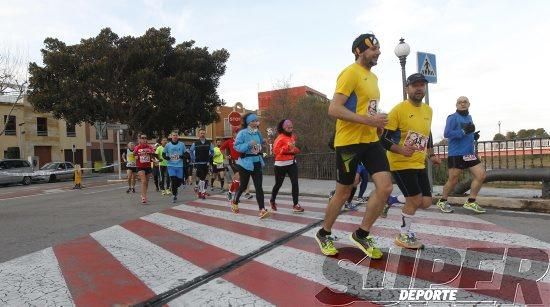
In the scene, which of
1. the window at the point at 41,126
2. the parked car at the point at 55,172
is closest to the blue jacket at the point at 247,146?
the parked car at the point at 55,172

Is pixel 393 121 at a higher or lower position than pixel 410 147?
higher

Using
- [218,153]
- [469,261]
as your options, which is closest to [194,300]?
[469,261]

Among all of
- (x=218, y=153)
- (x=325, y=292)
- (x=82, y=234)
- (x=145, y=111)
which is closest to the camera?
(x=325, y=292)

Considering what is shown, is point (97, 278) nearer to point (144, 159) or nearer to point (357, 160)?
point (357, 160)

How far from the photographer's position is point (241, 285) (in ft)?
11.4

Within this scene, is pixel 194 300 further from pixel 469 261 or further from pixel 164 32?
pixel 164 32

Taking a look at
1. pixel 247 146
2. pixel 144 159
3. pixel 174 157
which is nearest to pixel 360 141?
pixel 247 146

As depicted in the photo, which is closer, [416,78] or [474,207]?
[416,78]

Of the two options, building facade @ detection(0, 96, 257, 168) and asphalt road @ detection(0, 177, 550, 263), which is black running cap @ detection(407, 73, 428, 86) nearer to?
asphalt road @ detection(0, 177, 550, 263)

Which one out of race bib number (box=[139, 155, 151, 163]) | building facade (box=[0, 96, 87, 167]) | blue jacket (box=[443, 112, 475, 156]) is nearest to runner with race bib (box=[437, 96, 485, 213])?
blue jacket (box=[443, 112, 475, 156])

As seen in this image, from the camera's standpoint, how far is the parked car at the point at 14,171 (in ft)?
83.9

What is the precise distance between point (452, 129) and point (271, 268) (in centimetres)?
434

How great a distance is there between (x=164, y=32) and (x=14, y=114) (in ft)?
60.5

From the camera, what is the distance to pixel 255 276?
12.1 ft
